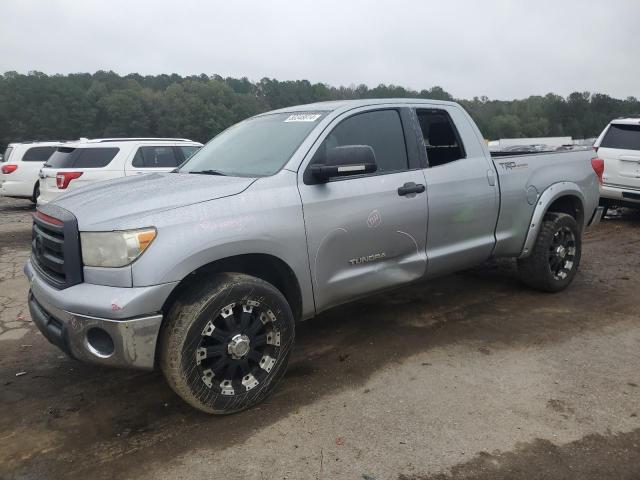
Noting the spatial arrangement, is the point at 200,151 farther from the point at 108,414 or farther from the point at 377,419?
the point at 377,419

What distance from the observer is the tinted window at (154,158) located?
32.1 feet

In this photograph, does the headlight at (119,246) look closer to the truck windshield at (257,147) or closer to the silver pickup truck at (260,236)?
the silver pickup truck at (260,236)

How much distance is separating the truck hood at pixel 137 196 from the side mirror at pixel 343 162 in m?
0.43

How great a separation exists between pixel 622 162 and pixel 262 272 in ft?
26.3

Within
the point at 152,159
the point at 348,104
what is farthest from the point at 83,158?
the point at 348,104

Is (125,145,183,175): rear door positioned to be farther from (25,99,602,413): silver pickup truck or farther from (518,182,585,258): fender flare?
(518,182,585,258): fender flare

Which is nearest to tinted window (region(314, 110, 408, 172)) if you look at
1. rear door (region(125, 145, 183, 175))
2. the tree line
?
rear door (region(125, 145, 183, 175))

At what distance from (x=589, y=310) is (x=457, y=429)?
2603 millimetres

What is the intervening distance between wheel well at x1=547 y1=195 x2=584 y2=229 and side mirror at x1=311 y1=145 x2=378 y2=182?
2.77 metres

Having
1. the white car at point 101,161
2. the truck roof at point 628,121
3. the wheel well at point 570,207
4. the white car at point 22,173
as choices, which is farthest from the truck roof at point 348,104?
the white car at point 22,173

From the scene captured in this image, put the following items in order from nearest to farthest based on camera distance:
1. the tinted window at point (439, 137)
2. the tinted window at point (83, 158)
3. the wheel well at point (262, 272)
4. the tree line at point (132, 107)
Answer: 1. the wheel well at point (262, 272)
2. the tinted window at point (439, 137)
3. the tinted window at point (83, 158)
4. the tree line at point (132, 107)

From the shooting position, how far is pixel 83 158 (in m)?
9.32

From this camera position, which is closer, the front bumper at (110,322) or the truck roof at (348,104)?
the front bumper at (110,322)

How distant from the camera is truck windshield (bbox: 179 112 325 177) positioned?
3438 millimetres
